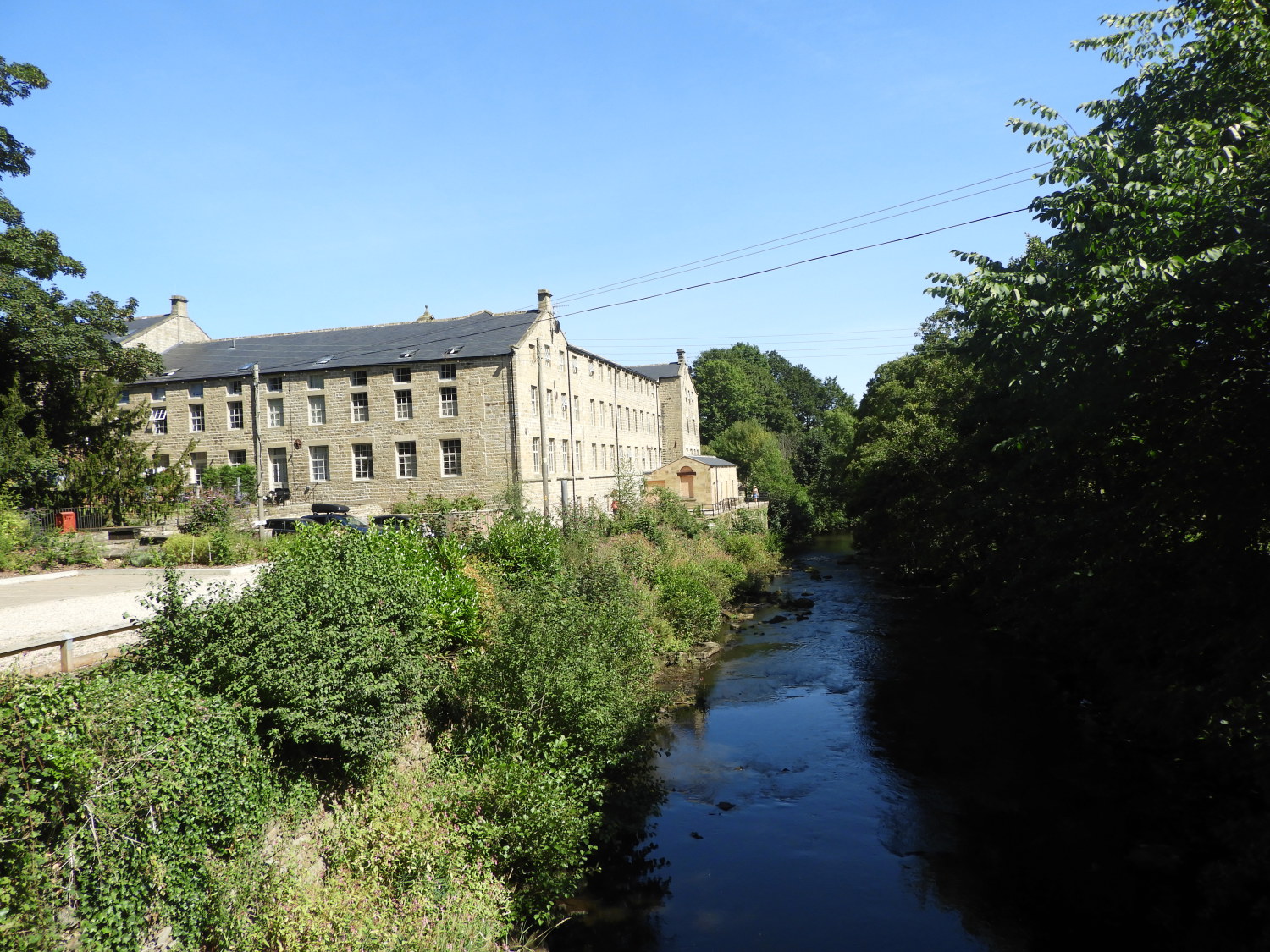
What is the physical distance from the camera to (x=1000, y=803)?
13.5m

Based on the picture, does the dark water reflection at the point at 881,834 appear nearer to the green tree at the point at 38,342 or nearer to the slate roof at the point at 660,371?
the green tree at the point at 38,342

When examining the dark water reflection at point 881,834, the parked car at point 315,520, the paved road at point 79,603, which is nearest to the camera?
the paved road at point 79,603

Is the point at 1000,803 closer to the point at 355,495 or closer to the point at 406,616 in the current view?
the point at 406,616

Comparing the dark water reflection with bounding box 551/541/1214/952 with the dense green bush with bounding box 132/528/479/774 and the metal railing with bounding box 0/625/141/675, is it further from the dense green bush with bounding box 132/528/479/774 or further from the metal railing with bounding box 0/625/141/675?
the metal railing with bounding box 0/625/141/675

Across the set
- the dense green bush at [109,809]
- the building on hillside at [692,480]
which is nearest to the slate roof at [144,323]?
the building on hillside at [692,480]

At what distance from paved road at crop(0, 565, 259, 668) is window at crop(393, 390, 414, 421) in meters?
20.3

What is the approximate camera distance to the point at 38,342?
967 inches

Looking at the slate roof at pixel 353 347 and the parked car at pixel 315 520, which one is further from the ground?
the slate roof at pixel 353 347

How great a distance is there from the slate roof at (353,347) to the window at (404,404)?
4.90 ft

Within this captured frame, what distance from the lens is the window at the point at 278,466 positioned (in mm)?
39156

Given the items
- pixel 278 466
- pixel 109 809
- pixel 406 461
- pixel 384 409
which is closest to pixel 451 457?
pixel 406 461

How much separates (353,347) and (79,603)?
29.1 metres

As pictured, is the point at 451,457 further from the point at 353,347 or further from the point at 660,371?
the point at 660,371

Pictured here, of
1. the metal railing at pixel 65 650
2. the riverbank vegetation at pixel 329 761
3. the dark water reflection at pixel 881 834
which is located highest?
the metal railing at pixel 65 650
